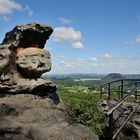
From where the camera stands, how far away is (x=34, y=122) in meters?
11.1

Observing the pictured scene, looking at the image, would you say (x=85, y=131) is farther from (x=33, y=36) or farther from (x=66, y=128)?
(x=33, y=36)

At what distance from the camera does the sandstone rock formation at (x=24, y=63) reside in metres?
13.1

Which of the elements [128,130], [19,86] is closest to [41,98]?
[19,86]

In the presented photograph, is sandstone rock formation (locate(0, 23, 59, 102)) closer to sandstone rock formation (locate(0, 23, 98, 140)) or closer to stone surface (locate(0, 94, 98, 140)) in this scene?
sandstone rock formation (locate(0, 23, 98, 140))

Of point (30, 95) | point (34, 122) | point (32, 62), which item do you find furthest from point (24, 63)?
point (34, 122)

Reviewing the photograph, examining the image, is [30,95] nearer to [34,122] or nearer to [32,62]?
[32,62]

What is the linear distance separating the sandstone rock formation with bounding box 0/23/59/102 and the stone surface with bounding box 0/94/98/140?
1.82 feet

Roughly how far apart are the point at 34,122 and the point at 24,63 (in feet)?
10.4

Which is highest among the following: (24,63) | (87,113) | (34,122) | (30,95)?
(24,63)

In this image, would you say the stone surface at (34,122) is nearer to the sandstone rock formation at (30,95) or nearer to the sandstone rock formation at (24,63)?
the sandstone rock formation at (30,95)

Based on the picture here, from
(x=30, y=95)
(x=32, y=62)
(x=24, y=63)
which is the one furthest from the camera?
(x=32, y=62)

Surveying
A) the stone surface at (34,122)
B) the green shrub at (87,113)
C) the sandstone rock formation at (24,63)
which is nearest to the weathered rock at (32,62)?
the sandstone rock formation at (24,63)

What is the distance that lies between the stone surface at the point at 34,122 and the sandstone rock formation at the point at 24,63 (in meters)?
0.55

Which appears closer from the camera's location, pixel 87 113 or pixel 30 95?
pixel 30 95
